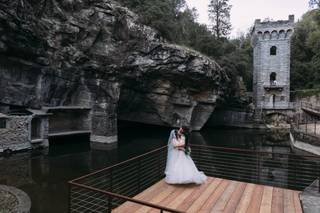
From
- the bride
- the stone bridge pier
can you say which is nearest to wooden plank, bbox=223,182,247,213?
the bride

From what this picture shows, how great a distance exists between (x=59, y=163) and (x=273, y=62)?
32.8 meters

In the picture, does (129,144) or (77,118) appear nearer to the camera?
(129,144)

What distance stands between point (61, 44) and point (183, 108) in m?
13.6

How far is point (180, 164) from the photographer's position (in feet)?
20.4

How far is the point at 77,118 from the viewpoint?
78.8 feet

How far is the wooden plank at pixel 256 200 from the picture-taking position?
5.16 metres

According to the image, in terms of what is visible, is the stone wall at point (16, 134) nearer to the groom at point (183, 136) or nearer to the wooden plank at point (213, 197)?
the groom at point (183, 136)

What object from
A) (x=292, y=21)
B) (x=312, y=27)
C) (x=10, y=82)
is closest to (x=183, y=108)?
(x=10, y=82)

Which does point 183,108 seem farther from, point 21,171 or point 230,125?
point 21,171

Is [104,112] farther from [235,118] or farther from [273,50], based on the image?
[273,50]

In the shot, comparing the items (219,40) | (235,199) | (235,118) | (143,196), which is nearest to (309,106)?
(235,118)

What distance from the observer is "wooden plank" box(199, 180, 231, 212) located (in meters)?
5.17

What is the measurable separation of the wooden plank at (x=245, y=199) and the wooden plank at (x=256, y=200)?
7 centimetres

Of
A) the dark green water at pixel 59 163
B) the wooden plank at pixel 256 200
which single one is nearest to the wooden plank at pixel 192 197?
the wooden plank at pixel 256 200
